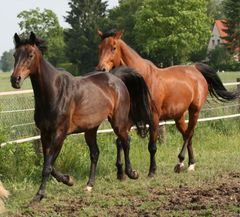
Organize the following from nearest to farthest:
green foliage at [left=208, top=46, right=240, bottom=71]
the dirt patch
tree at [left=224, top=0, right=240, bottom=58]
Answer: the dirt patch → tree at [left=224, top=0, right=240, bottom=58] → green foliage at [left=208, top=46, right=240, bottom=71]

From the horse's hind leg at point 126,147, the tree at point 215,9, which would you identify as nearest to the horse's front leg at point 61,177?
the horse's hind leg at point 126,147

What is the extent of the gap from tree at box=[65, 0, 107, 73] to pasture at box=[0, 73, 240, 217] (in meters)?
54.3

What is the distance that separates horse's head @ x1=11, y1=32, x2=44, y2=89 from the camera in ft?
19.8

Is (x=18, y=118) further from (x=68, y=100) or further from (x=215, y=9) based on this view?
(x=215, y=9)

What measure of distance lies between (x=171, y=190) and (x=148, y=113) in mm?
1598

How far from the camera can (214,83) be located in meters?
10.4

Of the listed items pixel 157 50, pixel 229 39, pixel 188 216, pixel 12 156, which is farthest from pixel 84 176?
pixel 229 39

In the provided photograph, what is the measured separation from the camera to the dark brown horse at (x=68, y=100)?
6227 millimetres

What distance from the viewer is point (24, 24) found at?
81188 millimetres

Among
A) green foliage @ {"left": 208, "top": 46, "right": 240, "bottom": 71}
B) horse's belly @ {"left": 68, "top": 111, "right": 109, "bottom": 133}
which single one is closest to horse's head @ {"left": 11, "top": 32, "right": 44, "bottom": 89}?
horse's belly @ {"left": 68, "top": 111, "right": 109, "bottom": 133}

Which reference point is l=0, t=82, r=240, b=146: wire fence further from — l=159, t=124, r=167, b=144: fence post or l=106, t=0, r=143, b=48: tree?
l=106, t=0, r=143, b=48: tree

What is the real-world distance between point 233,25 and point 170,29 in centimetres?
1209

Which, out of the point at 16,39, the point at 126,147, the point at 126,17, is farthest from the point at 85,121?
the point at 126,17

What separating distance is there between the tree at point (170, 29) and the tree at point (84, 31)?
8788 millimetres
